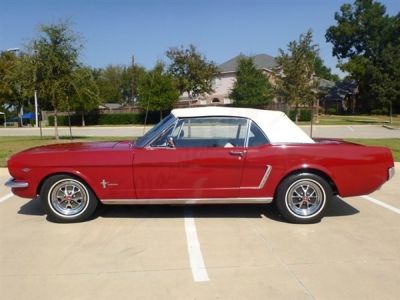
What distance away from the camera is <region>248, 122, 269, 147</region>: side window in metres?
4.95

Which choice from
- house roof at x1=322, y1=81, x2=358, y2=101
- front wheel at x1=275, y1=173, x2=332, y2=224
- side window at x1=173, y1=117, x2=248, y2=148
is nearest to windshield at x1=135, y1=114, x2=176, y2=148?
side window at x1=173, y1=117, x2=248, y2=148

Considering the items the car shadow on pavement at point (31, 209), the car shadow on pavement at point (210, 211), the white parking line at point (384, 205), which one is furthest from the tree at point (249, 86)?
the car shadow on pavement at point (31, 209)

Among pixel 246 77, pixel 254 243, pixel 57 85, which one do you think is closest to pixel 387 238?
pixel 254 243

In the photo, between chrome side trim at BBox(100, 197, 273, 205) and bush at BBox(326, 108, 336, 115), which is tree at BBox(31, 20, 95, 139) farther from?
bush at BBox(326, 108, 336, 115)

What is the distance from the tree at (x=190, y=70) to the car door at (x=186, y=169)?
3342cm

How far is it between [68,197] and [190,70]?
111 feet

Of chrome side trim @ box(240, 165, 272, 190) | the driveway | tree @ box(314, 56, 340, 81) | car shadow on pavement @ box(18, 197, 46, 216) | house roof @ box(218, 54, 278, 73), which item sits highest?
tree @ box(314, 56, 340, 81)

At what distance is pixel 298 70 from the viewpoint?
1878 cm

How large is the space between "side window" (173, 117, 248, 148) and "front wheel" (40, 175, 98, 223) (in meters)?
1.40

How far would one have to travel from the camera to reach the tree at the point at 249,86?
34594mm

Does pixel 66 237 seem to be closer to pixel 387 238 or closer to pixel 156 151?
pixel 156 151

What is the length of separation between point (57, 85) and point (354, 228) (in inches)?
582

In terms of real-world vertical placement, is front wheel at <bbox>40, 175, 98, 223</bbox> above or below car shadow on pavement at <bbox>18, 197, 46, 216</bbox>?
above

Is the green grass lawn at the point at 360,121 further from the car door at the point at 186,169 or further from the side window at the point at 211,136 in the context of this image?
the car door at the point at 186,169
